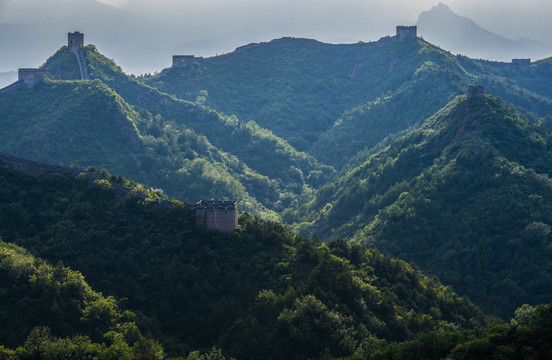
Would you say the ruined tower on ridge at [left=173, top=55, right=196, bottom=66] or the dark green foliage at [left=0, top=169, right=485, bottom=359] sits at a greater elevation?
the ruined tower on ridge at [left=173, top=55, right=196, bottom=66]

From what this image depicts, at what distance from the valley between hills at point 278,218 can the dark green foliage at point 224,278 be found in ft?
0.61

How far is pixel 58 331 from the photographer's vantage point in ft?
175

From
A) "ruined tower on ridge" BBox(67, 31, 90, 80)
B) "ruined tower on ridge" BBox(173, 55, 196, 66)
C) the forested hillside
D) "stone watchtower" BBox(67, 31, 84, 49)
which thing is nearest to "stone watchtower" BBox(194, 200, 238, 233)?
the forested hillside

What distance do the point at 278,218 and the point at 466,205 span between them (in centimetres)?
3871

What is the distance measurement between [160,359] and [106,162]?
227ft

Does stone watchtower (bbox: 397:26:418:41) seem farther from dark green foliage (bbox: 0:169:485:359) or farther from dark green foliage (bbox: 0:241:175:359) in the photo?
dark green foliage (bbox: 0:241:175:359)

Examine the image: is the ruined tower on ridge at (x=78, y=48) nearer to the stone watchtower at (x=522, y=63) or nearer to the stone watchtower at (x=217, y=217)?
the stone watchtower at (x=217, y=217)

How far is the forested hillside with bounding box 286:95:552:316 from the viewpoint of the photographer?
3204 inches

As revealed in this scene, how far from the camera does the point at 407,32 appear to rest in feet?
600

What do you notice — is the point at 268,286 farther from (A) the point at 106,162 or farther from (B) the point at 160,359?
(A) the point at 106,162

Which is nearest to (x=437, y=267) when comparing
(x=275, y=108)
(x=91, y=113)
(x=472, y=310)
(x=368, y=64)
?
(x=472, y=310)

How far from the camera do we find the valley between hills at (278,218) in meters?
56.0

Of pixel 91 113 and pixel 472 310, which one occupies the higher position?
pixel 91 113

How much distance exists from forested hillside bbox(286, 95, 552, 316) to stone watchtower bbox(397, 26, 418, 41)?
66744 mm
